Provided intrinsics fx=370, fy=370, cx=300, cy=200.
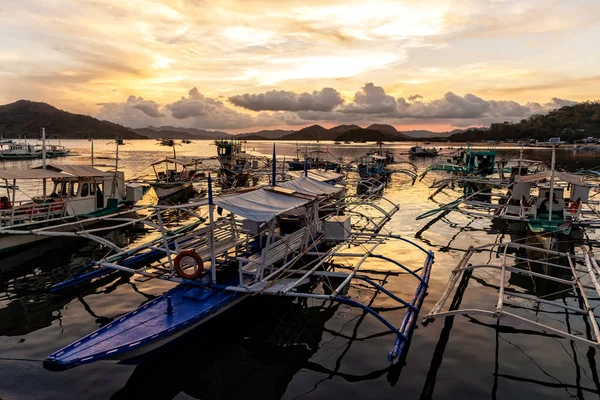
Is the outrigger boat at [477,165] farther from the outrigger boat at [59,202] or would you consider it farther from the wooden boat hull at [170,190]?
the outrigger boat at [59,202]

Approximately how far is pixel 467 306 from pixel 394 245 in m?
8.59

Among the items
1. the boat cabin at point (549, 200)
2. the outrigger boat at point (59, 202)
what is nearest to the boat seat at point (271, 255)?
the outrigger boat at point (59, 202)

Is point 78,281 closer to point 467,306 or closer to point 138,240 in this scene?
point 138,240

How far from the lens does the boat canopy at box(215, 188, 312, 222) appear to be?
37.7 feet

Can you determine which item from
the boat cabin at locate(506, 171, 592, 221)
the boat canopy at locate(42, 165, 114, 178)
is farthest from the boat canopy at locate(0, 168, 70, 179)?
the boat cabin at locate(506, 171, 592, 221)

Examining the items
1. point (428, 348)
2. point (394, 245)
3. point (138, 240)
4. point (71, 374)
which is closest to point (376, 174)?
point (394, 245)

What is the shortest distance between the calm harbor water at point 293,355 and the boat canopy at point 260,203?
355 centimetres

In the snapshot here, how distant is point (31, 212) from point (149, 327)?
16.0 m

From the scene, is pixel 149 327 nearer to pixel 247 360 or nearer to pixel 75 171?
pixel 247 360

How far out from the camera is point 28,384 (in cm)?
974

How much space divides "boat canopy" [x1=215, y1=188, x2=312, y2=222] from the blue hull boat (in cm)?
257

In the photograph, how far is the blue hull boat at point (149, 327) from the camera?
27.9 ft

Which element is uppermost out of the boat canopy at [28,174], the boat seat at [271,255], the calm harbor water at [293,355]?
the boat canopy at [28,174]

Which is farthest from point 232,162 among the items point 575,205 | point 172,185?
point 575,205
